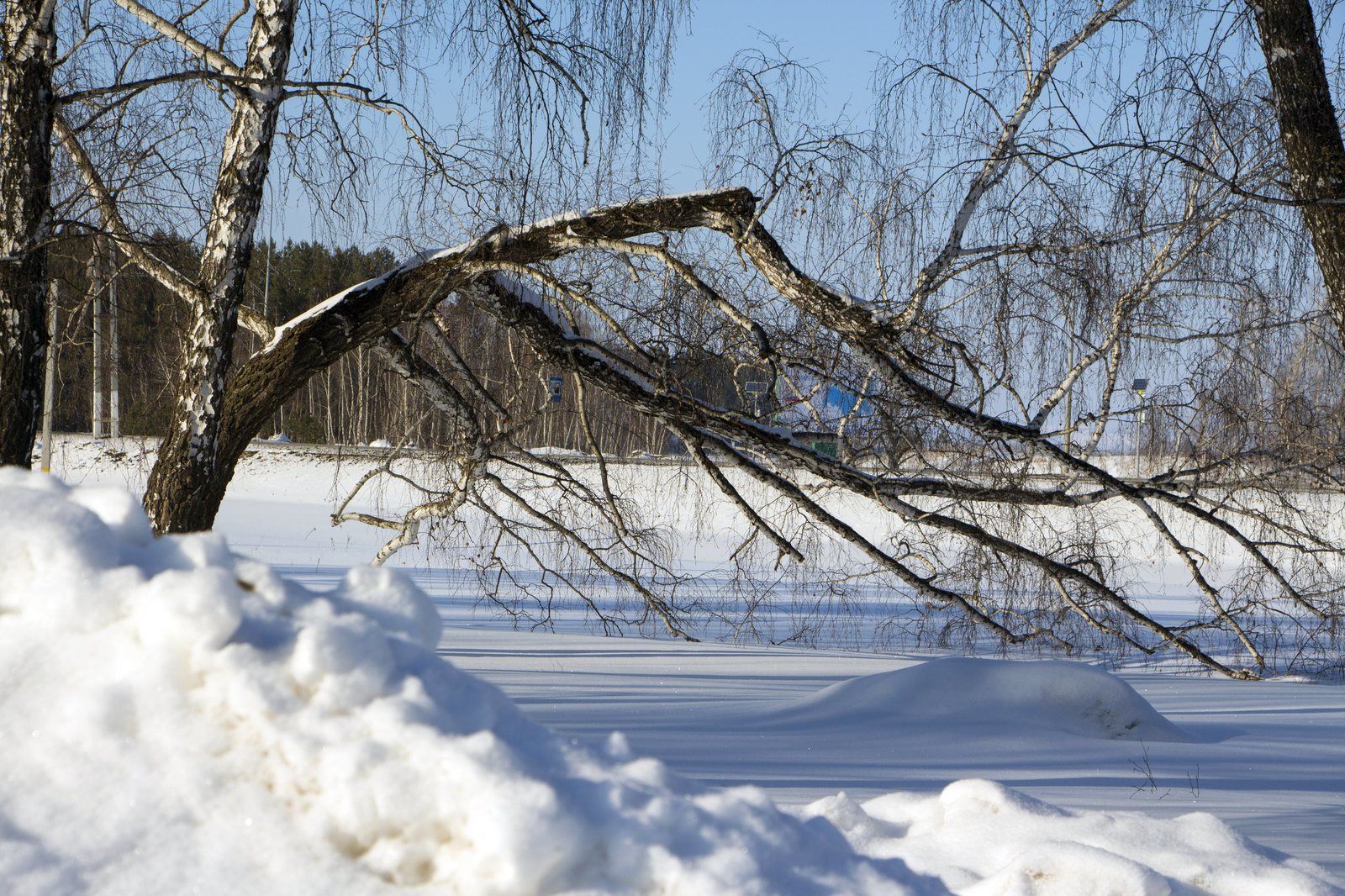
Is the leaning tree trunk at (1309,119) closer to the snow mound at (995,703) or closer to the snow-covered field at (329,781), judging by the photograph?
the snow mound at (995,703)

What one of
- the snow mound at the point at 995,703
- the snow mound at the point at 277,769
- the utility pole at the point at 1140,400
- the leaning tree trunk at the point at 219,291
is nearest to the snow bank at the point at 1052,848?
the snow mound at the point at 277,769

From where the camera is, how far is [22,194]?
3428mm

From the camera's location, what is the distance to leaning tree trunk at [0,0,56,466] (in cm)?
339

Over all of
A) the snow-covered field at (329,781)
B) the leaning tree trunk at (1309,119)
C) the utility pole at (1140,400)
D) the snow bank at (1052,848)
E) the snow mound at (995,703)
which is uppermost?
the leaning tree trunk at (1309,119)

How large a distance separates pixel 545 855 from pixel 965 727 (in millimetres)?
3499

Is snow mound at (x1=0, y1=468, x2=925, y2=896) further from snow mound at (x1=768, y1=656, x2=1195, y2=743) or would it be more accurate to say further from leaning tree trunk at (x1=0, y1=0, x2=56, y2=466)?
snow mound at (x1=768, y1=656, x2=1195, y2=743)

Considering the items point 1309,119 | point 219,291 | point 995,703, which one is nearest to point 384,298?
point 219,291

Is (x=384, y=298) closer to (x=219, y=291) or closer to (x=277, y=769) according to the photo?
(x=219, y=291)

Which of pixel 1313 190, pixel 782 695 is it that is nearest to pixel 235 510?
pixel 782 695

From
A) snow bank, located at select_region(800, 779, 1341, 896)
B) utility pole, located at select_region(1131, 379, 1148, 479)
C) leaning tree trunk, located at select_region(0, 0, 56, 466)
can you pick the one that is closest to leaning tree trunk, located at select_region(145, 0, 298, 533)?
leaning tree trunk, located at select_region(0, 0, 56, 466)

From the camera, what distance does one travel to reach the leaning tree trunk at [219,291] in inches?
157

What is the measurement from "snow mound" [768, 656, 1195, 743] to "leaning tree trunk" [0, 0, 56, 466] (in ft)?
9.18

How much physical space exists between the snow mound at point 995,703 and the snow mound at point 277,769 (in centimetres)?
316

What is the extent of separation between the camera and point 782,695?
16.0 ft
